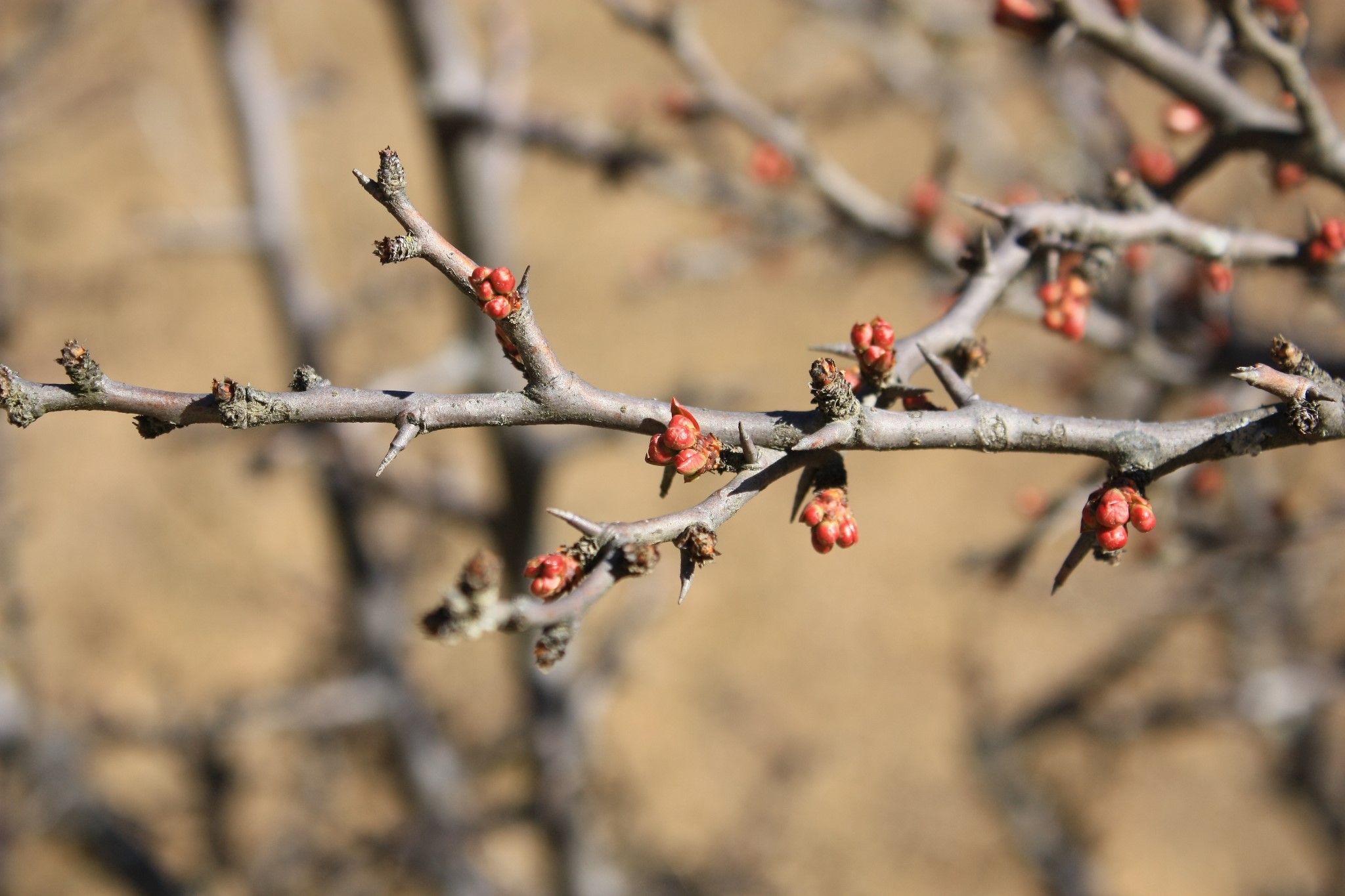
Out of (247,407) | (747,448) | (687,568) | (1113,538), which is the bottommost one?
(1113,538)

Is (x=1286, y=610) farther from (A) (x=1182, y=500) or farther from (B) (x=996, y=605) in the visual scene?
(B) (x=996, y=605)

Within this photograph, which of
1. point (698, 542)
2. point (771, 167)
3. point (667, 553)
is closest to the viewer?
point (698, 542)

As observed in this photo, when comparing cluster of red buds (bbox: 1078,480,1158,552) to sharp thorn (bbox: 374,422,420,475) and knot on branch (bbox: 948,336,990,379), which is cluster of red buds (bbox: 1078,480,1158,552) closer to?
knot on branch (bbox: 948,336,990,379)

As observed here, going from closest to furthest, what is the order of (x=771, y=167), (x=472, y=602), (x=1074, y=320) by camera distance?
(x=472, y=602) → (x=1074, y=320) → (x=771, y=167)

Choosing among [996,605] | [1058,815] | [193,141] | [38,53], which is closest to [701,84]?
[38,53]

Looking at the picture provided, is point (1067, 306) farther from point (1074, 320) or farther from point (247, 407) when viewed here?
point (247, 407)

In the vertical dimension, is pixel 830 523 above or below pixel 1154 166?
below

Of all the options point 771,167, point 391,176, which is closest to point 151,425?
point 391,176

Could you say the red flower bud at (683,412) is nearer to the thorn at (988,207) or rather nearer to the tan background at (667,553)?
Answer: the thorn at (988,207)

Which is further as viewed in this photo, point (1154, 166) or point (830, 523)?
point (1154, 166)
